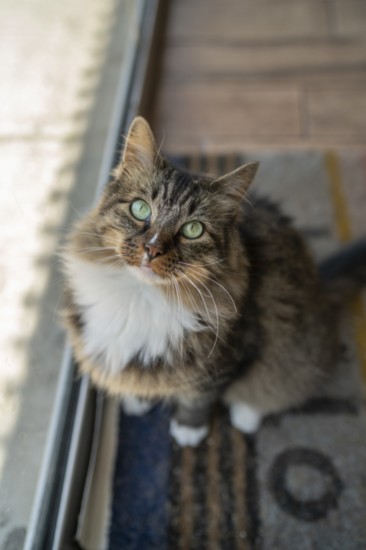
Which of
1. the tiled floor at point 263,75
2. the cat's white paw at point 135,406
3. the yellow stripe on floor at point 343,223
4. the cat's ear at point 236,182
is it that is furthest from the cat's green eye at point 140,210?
the tiled floor at point 263,75

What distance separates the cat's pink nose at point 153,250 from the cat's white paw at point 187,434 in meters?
0.59

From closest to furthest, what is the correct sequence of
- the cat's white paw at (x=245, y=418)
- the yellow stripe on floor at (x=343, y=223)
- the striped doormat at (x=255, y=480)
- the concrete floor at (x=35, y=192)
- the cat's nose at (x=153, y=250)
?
1. the cat's nose at (x=153, y=250)
2. the concrete floor at (x=35, y=192)
3. the striped doormat at (x=255, y=480)
4. the cat's white paw at (x=245, y=418)
5. the yellow stripe on floor at (x=343, y=223)

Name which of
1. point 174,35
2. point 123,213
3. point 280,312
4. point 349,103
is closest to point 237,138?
point 349,103

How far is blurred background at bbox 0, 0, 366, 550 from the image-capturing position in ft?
3.54

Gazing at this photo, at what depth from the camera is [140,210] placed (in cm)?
94

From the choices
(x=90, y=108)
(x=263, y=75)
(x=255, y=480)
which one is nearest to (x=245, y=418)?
(x=255, y=480)

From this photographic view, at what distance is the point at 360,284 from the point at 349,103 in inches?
35.0

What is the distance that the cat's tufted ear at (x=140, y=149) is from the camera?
0.93 meters

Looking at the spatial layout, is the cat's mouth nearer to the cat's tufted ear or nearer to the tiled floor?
the cat's tufted ear

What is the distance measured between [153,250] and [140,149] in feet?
0.67

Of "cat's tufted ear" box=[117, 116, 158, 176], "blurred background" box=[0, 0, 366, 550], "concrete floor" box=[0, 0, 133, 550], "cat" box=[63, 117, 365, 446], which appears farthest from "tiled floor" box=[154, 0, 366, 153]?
"cat's tufted ear" box=[117, 116, 158, 176]

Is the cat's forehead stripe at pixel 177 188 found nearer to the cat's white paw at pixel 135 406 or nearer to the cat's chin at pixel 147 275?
the cat's chin at pixel 147 275

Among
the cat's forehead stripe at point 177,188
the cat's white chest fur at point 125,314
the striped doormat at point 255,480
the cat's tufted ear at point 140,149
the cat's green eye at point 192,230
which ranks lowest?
the striped doormat at point 255,480

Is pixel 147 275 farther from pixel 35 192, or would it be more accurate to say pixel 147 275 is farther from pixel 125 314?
pixel 35 192
